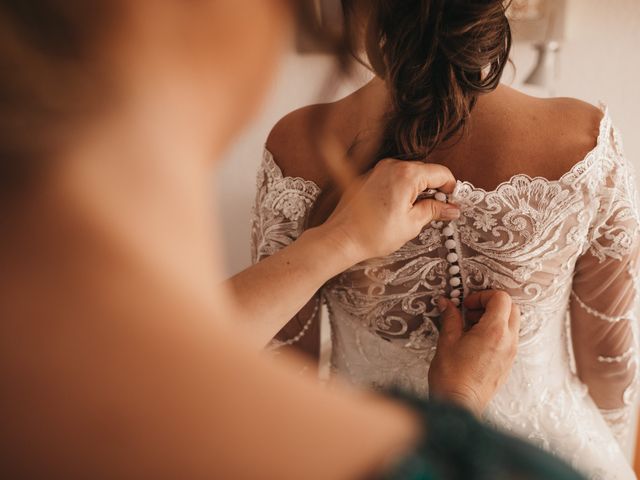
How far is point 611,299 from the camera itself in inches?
33.2

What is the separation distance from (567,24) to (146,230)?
4.52ft

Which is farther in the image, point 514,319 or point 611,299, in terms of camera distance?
point 611,299

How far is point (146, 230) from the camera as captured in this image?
221 mm

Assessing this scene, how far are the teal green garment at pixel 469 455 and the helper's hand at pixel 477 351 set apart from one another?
425 millimetres

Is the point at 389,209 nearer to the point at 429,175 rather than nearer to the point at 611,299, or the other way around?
the point at 429,175

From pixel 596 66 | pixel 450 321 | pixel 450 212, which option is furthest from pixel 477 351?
pixel 596 66

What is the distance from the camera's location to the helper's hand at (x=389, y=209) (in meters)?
0.66

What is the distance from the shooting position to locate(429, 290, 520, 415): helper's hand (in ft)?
2.17

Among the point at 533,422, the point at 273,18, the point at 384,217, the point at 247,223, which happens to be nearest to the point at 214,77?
the point at 273,18

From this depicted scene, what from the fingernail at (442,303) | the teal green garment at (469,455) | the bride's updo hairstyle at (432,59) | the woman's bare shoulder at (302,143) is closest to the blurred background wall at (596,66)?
the woman's bare shoulder at (302,143)

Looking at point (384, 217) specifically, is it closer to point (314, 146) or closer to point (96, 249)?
point (314, 146)

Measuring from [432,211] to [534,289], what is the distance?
225mm

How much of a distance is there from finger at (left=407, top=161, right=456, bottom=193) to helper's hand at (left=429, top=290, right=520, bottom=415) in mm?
204

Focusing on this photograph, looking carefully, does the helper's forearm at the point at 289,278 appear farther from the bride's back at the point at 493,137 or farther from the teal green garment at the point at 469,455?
the teal green garment at the point at 469,455
